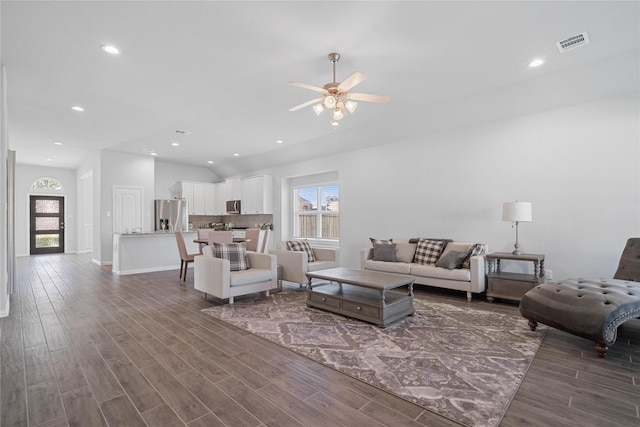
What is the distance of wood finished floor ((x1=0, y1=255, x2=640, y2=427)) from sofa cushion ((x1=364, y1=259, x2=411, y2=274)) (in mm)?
2289

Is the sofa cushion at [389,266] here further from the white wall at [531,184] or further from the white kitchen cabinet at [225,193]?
the white kitchen cabinet at [225,193]

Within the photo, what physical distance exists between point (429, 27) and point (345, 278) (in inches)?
110

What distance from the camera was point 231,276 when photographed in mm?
4375

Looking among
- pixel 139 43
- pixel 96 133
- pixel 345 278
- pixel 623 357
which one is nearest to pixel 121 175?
pixel 96 133

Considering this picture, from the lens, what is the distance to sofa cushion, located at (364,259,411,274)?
17.3 feet

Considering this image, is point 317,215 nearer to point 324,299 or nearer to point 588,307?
point 324,299

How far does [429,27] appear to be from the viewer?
2898 millimetres

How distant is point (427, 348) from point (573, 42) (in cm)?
336

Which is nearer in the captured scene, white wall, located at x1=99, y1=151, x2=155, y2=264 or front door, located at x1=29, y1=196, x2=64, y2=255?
white wall, located at x1=99, y1=151, x2=155, y2=264

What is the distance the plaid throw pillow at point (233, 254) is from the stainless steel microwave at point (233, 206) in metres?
5.11

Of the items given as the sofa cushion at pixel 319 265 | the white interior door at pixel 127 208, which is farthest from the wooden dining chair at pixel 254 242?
the white interior door at pixel 127 208

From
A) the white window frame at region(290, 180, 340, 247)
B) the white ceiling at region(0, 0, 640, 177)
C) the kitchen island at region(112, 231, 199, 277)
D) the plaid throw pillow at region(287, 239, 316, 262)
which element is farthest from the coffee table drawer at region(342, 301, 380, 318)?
the kitchen island at region(112, 231, 199, 277)

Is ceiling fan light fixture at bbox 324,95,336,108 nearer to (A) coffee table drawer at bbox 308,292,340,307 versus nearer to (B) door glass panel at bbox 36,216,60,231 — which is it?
(A) coffee table drawer at bbox 308,292,340,307

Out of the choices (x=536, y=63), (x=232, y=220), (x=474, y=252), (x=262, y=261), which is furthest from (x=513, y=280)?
(x=232, y=220)
